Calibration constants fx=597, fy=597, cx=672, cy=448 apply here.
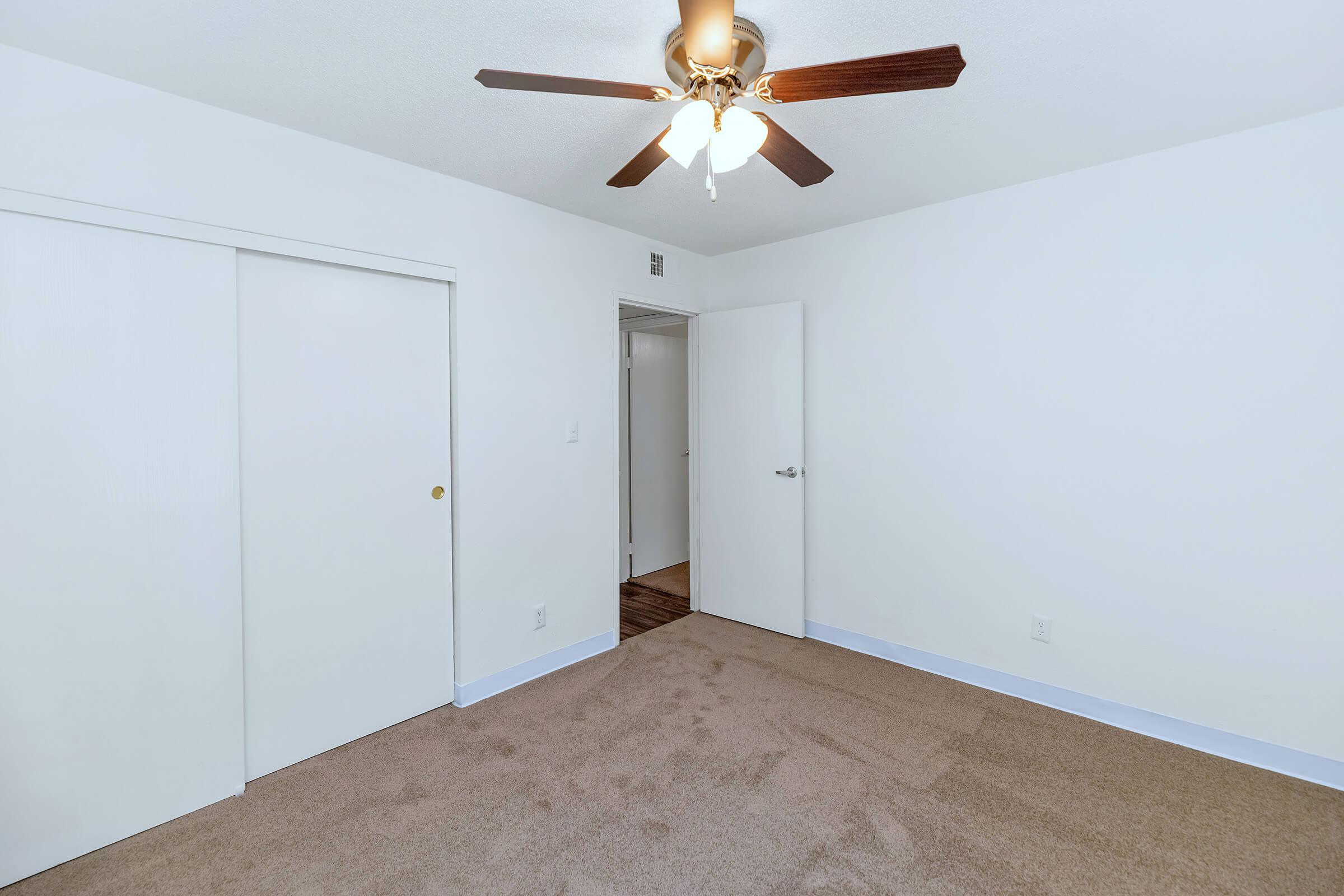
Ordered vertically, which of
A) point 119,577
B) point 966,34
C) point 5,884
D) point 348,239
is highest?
point 966,34

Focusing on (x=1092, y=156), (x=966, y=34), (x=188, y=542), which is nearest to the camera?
(x=966, y=34)

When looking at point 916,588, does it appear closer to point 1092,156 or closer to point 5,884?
point 1092,156

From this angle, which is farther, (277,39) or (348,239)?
(348,239)

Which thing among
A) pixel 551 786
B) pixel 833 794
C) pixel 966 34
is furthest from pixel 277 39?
pixel 833 794

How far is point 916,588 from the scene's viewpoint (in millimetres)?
3188

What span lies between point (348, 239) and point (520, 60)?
1.08m

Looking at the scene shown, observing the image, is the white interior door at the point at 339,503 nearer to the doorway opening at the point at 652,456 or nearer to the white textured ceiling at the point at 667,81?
the white textured ceiling at the point at 667,81

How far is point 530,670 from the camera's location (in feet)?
10.1

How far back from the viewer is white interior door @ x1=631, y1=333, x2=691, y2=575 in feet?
16.1

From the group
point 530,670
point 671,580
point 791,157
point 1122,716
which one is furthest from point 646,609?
point 791,157

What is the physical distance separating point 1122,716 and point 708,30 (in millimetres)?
3083

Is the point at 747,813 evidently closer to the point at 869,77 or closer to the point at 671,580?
the point at 869,77

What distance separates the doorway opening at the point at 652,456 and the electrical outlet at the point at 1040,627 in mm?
2369

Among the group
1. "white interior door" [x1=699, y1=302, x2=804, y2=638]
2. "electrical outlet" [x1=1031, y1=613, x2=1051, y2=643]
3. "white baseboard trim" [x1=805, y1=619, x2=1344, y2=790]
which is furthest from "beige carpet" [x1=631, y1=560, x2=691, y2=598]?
"electrical outlet" [x1=1031, y1=613, x2=1051, y2=643]
